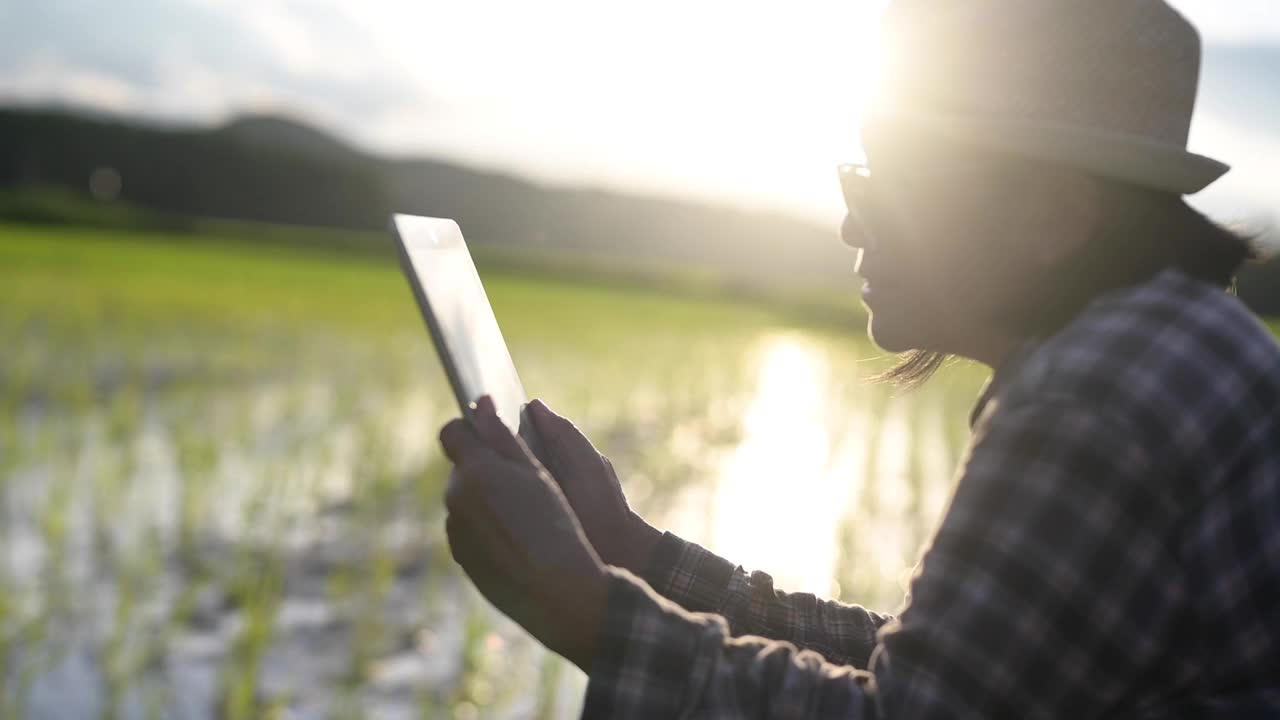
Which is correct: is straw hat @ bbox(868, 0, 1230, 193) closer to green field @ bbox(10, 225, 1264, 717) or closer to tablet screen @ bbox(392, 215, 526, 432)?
tablet screen @ bbox(392, 215, 526, 432)

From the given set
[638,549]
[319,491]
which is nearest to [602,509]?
[638,549]

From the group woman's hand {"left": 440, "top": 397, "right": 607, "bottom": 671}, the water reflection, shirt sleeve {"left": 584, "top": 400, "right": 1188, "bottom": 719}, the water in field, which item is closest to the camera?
shirt sleeve {"left": 584, "top": 400, "right": 1188, "bottom": 719}

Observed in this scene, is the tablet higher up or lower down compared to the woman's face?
lower down

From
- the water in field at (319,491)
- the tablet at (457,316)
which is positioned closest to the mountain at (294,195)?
the water in field at (319,491)

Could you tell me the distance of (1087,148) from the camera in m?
0.91

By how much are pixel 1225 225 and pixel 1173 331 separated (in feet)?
0.83

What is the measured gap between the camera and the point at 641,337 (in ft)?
47.2

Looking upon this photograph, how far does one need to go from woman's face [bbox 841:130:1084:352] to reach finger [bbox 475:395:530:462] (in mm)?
369

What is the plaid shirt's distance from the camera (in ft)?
2.57

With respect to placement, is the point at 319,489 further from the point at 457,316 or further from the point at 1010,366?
the point at 1010,366

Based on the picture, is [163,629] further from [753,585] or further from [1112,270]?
[1112,270]

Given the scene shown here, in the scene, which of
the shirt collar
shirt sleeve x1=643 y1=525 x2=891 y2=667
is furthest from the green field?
the shirt collar

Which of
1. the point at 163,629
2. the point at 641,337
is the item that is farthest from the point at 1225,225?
the point at 641,337

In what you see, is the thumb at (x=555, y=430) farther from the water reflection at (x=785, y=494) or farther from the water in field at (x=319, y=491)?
the water reflection at (x=785, y=494)
